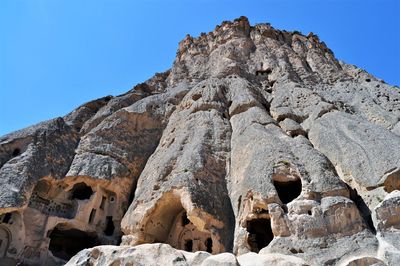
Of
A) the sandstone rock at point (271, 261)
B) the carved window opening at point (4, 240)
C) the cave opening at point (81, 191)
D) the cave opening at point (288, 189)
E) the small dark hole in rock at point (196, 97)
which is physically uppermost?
the small dark hole in rock at point (196, 97)

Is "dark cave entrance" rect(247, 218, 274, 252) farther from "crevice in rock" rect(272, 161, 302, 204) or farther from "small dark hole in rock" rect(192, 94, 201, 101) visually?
"small dark hole in rock" rect(192, 94, 201, 101)

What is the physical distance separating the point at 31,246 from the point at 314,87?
1764cm

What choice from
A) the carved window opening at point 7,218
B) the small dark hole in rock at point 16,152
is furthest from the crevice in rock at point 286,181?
the small dark hole in rock at point 16,152

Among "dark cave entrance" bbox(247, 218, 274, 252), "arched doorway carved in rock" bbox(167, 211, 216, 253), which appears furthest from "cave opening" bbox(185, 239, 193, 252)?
"dark cave entrance" bbox(247, 218, 274, 252)

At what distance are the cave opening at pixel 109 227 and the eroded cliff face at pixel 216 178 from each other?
0.06 metres

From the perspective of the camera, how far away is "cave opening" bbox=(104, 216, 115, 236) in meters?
16.8

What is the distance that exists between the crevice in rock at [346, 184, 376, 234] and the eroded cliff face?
4 centimetres

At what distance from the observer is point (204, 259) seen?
9133mm

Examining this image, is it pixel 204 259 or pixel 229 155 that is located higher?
pixel 229 155

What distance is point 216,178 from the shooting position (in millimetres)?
14898

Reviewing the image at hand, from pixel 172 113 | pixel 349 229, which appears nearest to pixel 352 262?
pixel 349 229

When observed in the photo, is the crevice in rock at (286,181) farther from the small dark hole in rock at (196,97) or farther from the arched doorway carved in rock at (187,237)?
the small dark hole in rock at (196,97)

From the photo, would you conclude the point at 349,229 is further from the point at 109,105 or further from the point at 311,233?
the point at 109,105

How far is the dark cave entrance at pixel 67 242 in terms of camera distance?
17.0m
